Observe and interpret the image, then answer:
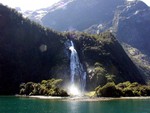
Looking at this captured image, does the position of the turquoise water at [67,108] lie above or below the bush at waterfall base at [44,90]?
below

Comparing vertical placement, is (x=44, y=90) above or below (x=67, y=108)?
above

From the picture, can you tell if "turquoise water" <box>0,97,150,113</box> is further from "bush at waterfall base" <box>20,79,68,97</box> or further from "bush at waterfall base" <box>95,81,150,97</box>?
"bush at waterfall base" <box>20,79,68,97</box>

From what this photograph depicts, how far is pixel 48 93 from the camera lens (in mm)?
187375

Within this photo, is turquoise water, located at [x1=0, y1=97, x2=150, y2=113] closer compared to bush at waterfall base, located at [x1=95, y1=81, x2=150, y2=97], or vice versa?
turquoise water, located at [x1=0, y1=97, x2=150, y2=113]

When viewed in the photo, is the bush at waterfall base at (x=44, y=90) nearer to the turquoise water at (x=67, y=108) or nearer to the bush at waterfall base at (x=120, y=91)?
the bush at waterfall base at (x=120, y=91)

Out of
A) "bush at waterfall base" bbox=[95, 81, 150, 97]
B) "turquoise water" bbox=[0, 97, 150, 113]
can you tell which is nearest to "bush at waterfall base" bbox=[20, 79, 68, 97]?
"bush at waterfall base" bbox=[95, 81, 150, 97]

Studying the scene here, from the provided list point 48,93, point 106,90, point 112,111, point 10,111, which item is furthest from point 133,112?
point 48,93

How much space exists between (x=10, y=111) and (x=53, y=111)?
13.0 metres

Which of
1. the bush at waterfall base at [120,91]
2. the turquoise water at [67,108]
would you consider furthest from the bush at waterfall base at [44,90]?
the turquoise water at [67,108]

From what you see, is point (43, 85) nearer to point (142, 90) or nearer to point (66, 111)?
point (142, 90)

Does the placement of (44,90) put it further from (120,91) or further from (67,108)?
(67,108)

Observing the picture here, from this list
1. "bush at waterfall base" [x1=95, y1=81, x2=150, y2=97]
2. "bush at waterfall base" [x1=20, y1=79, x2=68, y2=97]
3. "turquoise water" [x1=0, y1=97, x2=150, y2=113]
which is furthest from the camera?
"bush at waterfall base" [x1=20, y1=79, x2=68, y2=97]

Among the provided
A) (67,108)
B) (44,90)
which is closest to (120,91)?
(44,90)

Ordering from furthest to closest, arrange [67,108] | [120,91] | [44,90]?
1. [44,90]
2. [120,91]
3. [67,108]
